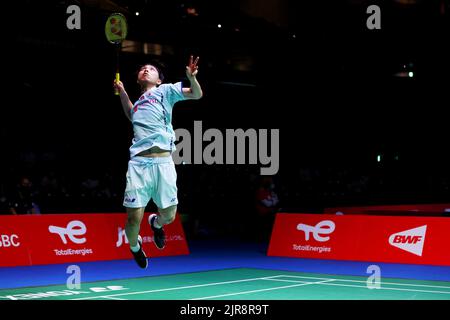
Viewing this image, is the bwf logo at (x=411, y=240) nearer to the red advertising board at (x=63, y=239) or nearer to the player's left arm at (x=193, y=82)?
the red advertising board at (x=63, y=239)

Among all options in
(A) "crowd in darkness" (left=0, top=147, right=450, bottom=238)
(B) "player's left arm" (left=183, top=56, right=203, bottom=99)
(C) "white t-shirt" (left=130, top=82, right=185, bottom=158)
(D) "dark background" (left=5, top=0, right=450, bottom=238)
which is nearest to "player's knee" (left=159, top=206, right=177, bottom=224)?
(C) "white t-shirt" (left=130, top=82, right=185, bottom=158)

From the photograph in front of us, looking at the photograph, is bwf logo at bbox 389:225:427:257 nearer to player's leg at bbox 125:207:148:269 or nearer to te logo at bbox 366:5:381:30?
player's leg at bbox 125:207:148:269

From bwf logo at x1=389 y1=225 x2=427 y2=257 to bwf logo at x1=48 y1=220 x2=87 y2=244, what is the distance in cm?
597

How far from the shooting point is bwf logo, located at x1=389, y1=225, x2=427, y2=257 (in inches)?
514

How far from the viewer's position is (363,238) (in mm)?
13828

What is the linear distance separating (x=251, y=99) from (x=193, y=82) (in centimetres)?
1799

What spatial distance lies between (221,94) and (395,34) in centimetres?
605

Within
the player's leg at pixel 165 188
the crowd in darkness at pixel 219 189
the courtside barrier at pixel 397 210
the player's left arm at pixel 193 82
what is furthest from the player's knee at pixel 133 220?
the crowd in darkness at pixel 219 189

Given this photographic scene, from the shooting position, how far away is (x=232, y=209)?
21.0 meters

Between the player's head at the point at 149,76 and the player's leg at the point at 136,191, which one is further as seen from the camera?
the player's head at the point at 149,76

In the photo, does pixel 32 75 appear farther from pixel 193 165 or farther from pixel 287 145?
pixel 287 145

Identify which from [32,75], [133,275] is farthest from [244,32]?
[133,275]

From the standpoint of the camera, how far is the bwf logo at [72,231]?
534 inches

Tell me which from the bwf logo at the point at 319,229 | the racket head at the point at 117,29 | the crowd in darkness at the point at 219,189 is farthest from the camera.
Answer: the crowd in darkness at the point at 219,189
